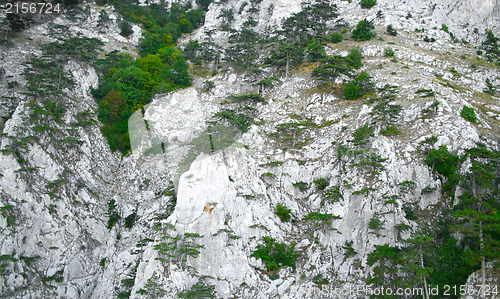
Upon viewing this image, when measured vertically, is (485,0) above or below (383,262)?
above

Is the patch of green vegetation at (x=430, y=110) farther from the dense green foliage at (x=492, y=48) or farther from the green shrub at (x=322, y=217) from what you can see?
the dense green foliage at (x=492, y=48)

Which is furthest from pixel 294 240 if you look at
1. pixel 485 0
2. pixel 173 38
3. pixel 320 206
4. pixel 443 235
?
pixel 485 0

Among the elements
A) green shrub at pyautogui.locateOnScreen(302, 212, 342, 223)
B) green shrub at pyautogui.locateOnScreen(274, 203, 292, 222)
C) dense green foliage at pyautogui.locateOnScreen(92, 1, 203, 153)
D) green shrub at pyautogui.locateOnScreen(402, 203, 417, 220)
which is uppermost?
dense green foliage at pyautogui.locateOnScreen(92, 1, 203, 153)

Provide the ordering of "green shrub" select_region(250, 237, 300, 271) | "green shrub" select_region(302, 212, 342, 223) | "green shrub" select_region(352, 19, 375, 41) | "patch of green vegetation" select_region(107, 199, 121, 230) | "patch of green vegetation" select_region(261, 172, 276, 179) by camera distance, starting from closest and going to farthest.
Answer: "green shrub" select_region(250, 237, 300, 271) → "green shrub" select_region(302, 212, 342, 223) → "patch of green vegetation" select_region(261, 172, 276, 179) → "patch of green vegetation" select_region(107, 199, 121, 230) → "green shrub" select_region(352, 19, 375, 41)

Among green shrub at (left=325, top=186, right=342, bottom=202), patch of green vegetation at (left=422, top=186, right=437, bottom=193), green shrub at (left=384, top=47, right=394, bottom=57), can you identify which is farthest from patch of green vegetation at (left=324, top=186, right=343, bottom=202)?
green shrub at (left=384, top=47, right=394, bottom=57)

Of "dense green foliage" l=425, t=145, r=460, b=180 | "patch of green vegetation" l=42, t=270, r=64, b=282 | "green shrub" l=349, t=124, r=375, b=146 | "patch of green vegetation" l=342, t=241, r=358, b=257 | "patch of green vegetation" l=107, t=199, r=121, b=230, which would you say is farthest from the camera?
"patch of green vegetation" l=107, t=199, r=121, b=230

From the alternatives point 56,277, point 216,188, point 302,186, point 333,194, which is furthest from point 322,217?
point 56,277

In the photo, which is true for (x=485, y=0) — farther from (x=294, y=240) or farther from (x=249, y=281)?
(x=249, y=281)

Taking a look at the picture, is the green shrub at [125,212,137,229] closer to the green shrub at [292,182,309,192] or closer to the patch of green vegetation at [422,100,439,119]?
the green shrub at [292,182,309,192]
